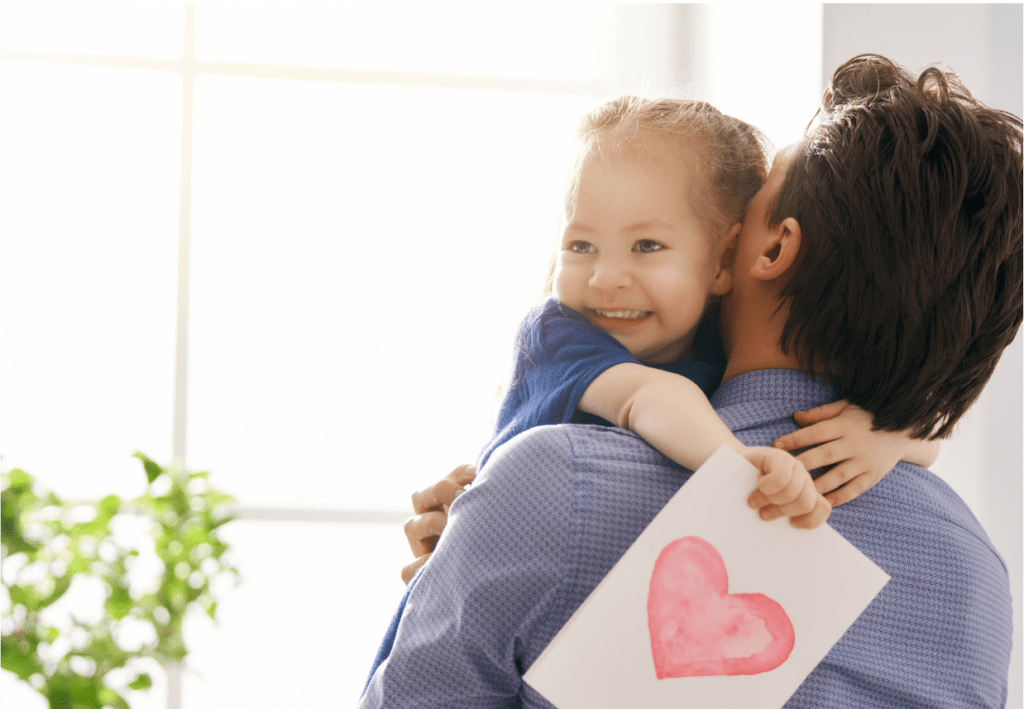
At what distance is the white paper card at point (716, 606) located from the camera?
0.48 m

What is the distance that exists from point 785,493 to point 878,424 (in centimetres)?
15

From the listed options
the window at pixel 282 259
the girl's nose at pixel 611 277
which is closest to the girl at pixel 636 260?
the girl's nose at pixel 611 277

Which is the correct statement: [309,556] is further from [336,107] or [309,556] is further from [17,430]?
[336,107]

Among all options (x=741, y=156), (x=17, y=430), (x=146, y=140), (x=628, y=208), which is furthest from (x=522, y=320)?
(x=17, y=430)

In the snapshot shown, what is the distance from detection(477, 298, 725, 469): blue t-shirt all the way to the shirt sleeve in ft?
0.45

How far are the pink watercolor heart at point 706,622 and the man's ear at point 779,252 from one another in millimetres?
233

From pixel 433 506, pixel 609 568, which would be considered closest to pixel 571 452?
pixel 609 568

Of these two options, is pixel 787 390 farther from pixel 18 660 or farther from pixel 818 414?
pixel 18 660

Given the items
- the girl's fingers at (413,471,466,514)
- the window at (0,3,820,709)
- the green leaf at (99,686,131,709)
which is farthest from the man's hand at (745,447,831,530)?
the window at (0,3,820,709)

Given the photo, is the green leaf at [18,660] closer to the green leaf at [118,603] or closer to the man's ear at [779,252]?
the green leaf at [118,603]

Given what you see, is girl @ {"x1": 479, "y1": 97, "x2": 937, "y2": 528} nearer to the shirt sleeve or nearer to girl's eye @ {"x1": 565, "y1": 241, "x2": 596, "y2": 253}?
girl's eye @ {"x1": 565, "y1": 241, "x2": 596, "y2": 253}

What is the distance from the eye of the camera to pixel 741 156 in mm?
802

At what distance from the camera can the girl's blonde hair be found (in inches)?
29.9

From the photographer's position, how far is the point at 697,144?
0.77 meters
